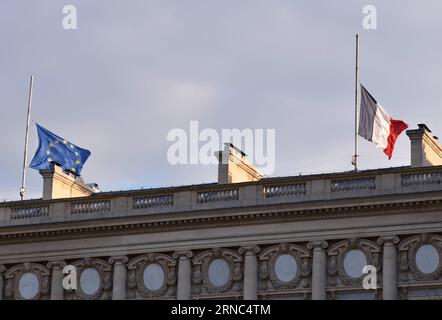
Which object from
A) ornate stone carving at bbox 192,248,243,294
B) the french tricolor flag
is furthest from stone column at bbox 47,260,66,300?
the french tricolor flag

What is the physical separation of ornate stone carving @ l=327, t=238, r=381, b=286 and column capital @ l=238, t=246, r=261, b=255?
11.1 ft

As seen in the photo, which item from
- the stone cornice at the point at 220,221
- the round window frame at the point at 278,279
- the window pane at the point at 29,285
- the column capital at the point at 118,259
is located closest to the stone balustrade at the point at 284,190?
the stone cornice at the point at 220,221

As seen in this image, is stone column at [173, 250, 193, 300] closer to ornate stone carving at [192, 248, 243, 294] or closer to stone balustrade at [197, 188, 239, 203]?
ornate stone carving at [192, 248, 243, 294]

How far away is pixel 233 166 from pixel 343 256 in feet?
27.4

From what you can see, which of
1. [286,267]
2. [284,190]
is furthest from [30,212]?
[286,267]

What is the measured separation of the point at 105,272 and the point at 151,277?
2.46 metres

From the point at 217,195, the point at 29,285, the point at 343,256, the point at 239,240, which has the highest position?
the point at 217,195

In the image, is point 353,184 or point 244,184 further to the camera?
point 244,184

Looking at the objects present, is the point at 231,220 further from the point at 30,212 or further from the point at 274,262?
the point at 30,212

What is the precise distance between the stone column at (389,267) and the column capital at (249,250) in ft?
19.0

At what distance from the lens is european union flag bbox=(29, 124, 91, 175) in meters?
86.1

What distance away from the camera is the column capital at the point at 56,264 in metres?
81.8

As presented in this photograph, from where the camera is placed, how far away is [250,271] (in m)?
77.3
